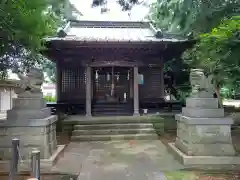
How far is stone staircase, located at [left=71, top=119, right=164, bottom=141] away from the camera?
29.8 feet

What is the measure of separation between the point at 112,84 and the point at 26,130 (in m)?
8.77

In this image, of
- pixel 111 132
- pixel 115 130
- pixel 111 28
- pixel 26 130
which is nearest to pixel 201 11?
pixel 115 130

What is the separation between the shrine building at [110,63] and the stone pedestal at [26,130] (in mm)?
5144

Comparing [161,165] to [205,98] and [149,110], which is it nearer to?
[205,98]

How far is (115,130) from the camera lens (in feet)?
31.1

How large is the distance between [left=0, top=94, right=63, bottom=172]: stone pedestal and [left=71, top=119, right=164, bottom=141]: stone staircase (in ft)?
11.1

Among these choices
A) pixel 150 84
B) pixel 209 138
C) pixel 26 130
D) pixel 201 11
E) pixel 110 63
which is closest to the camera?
pixel 26 130

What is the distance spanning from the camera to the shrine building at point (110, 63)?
35.8 feet

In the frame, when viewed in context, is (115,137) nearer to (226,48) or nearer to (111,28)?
(226,48)

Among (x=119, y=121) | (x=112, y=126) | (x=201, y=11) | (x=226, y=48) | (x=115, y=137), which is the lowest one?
(x=115, y=137)

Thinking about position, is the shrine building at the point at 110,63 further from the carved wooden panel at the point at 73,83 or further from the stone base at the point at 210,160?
the stone base at the point at 210,160

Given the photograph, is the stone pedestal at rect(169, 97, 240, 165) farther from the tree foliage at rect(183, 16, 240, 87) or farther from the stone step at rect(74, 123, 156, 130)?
the stone step at rect(74, 123, 156, 130)

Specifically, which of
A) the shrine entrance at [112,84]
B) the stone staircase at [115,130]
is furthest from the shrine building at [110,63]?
the stone staircase at [115,130]

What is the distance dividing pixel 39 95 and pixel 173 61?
10047 millimetres
